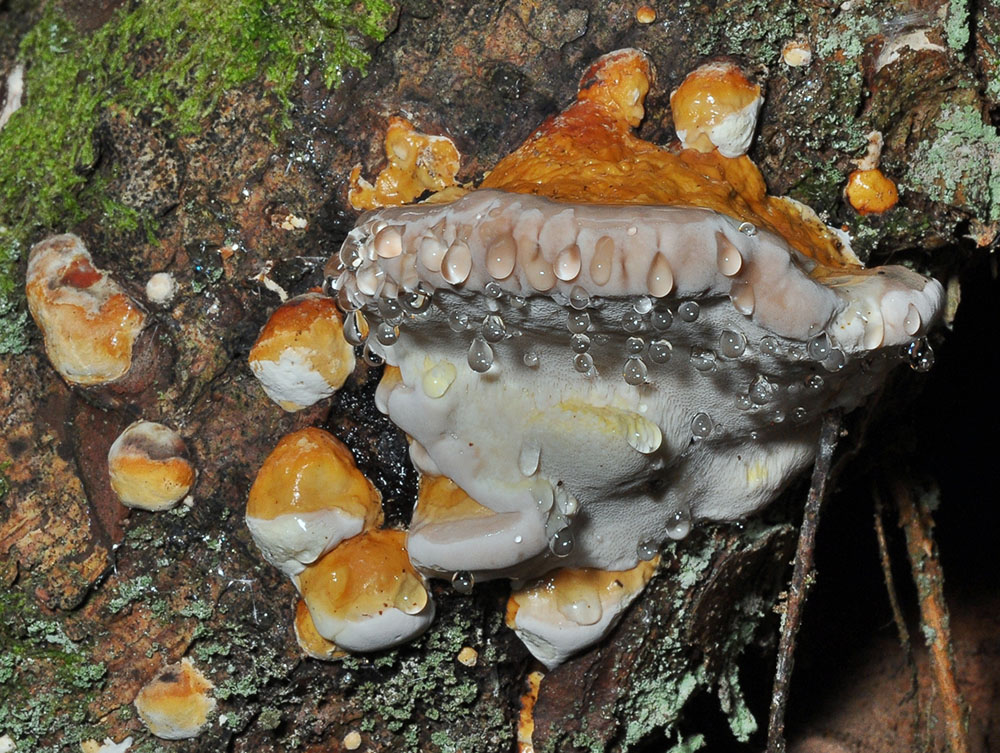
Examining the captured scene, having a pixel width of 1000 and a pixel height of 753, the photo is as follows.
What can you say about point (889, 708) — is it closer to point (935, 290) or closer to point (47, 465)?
point (935, 290)

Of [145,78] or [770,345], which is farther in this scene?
[145,78]

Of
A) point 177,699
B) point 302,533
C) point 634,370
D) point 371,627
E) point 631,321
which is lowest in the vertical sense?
point 177,699

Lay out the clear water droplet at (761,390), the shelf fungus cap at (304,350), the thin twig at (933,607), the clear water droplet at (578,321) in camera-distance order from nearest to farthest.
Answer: the clear water droplet at (578,321), the clear water droplet at (761,390), the shelf fungus cap at (304,350), the thin twig at (933,607)

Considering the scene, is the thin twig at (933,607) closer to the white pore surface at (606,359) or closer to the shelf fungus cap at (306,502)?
the white pore surface at (606,359)

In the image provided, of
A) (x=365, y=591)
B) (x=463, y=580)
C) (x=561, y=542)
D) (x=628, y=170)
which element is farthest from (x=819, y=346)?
(x=365, y=591)

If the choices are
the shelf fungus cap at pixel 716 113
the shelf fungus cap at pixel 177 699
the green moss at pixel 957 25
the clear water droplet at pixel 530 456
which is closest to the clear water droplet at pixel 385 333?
the clear water droplet at pixel 530 456

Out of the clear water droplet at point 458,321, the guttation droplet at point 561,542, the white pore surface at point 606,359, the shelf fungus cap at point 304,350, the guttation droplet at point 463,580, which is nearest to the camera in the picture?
the white pore surface at point 606,359

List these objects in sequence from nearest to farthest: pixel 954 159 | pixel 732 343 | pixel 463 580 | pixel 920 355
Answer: pixel 732 343 < pixel 920 355 < pixel 463 580 < pixel 954 159

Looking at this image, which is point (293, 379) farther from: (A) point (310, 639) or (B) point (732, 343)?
(B) point (732, 343)
